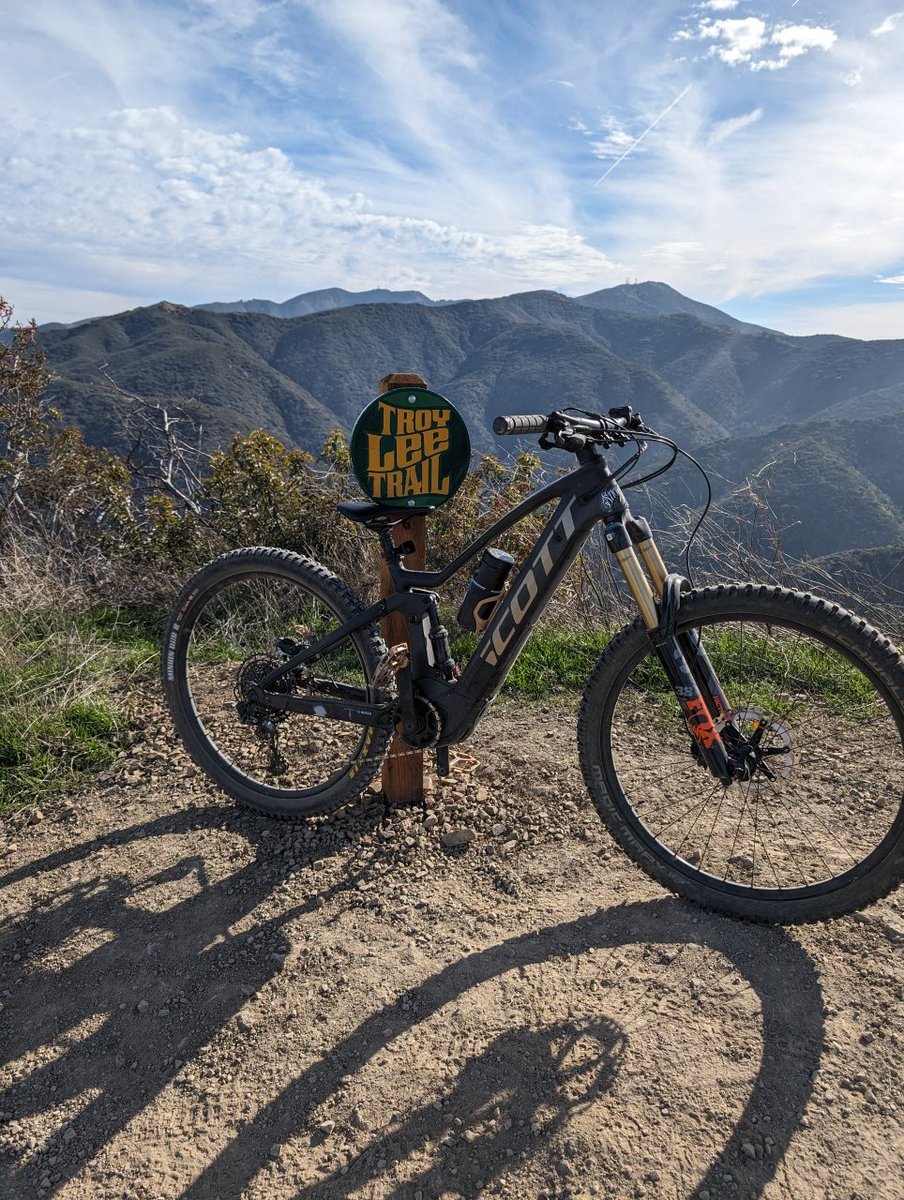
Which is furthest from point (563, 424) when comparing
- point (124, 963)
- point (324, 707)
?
point (124, 963)

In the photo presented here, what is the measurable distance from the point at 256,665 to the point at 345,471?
377 centimetres

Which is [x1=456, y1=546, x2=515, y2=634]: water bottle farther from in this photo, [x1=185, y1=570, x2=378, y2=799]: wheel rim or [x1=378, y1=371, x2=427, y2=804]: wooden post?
[x1=185, y1=570, x2=378, y2=799]: wheel rim

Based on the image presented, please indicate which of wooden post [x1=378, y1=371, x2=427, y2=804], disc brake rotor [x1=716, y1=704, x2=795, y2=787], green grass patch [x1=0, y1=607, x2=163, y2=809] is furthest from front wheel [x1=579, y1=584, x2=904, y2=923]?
→ green grass patch [x1=0, y1=607, x2=163, y2=809]

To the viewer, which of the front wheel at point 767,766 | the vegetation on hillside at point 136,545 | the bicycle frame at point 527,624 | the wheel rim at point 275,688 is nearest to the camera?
the front wheel at point 767,766

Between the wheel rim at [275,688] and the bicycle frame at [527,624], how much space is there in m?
0.12

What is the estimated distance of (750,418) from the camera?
110688mm

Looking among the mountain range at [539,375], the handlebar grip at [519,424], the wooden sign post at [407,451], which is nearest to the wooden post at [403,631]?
the wooden sign post at [407,451]

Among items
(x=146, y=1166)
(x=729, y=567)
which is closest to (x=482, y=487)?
(x=729, y=567)

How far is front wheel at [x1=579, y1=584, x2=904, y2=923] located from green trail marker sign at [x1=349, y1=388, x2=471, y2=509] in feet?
3.03

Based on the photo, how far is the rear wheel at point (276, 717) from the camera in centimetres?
272

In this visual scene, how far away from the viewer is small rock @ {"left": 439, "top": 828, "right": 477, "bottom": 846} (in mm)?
2764

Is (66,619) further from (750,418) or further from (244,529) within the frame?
(750,418)

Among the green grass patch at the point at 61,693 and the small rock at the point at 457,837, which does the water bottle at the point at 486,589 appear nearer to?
the small rock at the point at 457,837

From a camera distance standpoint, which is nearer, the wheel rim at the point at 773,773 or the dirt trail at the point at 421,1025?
the dirt trail at the point at 421,1025
